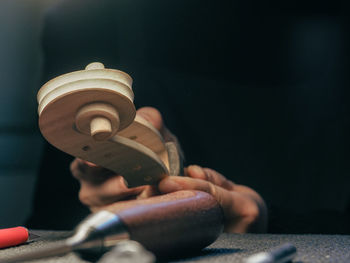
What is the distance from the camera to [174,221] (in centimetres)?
44

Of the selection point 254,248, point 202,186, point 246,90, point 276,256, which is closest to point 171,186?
point 202,186

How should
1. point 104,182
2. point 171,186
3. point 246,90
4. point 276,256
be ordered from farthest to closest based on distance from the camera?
1. point 246,90
2. point 104,182
3. point 171,186
4. point 276,256

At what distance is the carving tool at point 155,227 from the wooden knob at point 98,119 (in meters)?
0.09

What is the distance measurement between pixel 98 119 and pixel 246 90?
85 centimetres

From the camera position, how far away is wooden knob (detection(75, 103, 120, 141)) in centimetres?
48

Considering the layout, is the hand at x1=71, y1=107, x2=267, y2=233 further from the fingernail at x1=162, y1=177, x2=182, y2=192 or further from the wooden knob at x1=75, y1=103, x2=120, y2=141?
the wooden knob at x1=75, y1=103, x2=120, y2=141

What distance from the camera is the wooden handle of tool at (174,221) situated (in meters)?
0.41

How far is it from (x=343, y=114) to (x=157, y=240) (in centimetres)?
97

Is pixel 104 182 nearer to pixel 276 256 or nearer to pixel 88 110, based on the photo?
pixel 88 110

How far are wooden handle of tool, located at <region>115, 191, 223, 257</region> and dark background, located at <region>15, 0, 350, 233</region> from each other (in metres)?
0.77

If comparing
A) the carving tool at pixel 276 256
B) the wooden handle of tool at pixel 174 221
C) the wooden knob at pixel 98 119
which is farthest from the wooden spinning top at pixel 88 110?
the carving tool at pixel 276 256

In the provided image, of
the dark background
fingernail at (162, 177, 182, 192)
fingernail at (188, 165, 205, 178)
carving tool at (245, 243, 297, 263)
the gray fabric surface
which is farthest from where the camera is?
the dark background

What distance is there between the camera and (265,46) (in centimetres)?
125

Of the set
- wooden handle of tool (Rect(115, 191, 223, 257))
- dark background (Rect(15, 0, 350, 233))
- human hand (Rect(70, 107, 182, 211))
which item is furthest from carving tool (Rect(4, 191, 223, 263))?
dark background (Rect(15, 0, 350, 233))
